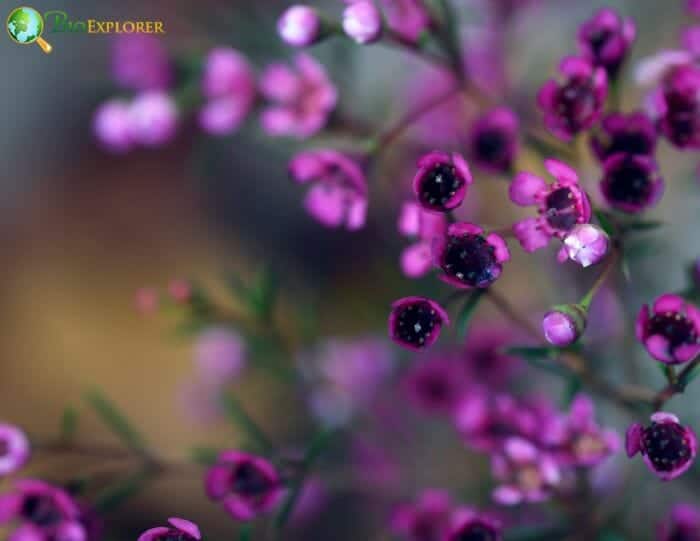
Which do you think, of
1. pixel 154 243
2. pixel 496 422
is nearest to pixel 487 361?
pixel 496 422

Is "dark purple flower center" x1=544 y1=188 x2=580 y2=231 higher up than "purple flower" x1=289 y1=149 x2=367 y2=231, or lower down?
lower down

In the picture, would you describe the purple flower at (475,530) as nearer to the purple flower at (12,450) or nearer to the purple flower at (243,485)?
the purple flower at (243,485)

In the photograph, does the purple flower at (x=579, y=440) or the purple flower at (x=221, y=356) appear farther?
the purple flower at (x=221, y=356)

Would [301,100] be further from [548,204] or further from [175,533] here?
[175,533]

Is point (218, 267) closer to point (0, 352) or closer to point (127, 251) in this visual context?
point (127, 251)

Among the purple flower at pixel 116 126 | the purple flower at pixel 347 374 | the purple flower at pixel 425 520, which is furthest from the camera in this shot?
the purple flower at pixel 347 374

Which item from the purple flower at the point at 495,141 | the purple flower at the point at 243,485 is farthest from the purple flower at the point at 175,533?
the purple flower at the point at 495,141

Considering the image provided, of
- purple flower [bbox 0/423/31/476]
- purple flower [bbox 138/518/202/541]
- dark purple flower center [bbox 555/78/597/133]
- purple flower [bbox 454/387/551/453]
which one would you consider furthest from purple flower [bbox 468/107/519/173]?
purple flower [bbox 0/423/31/476]

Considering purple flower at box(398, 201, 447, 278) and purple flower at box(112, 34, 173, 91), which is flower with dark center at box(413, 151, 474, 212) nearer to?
purple flower at box(398, 201, 447, 278)
